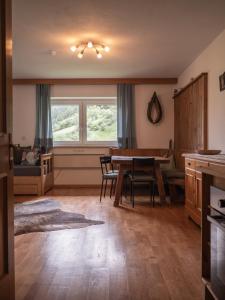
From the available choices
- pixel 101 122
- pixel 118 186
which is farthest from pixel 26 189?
pixel 101 122

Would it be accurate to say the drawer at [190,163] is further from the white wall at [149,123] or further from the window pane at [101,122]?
the window pane at [101,122]

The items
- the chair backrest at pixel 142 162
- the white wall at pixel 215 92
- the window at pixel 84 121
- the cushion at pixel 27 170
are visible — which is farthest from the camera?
the window at pixel 84 121

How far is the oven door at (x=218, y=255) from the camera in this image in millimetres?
1396

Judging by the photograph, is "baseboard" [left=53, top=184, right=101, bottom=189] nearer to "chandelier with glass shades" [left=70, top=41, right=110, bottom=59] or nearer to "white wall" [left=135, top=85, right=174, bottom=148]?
"white wall" [left=135, top=85, right=174, bottom=148]

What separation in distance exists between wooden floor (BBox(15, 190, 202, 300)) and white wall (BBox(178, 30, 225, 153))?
115cm

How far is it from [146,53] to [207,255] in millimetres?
3762

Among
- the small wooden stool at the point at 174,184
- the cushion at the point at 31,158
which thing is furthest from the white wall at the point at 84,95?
the small wooden stool at the point at 174,184

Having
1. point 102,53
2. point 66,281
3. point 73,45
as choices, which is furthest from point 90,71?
point 66,281

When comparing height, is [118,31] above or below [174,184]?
above

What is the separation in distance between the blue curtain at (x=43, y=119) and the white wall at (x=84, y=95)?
0.16 metres

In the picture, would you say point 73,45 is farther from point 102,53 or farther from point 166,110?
point 166,110

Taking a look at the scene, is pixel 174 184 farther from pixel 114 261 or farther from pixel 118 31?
pixel 114 261

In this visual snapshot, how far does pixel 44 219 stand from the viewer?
4012 mm

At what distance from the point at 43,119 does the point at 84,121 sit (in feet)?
2.94
